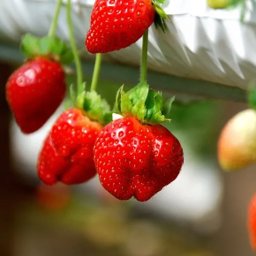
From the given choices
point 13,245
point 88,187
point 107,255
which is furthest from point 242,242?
point 88,187

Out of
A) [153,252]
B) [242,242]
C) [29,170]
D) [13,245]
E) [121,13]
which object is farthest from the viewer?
[29,170]

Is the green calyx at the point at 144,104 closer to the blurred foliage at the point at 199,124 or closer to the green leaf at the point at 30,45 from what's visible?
the green leaf at the point at 30,45

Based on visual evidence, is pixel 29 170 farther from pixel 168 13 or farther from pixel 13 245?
pixel 168 13

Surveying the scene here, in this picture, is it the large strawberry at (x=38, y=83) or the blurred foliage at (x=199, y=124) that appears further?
the blurred foliage at (x=199, y=124)

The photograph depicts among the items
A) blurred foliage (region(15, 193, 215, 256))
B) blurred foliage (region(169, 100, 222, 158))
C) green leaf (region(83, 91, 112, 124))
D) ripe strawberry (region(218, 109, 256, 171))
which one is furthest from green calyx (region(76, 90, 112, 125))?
blurred foliage (region(15, 193, 215, 256))

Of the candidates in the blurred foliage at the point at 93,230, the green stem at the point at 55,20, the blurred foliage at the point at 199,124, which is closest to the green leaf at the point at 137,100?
the green stem at the point at 55,20

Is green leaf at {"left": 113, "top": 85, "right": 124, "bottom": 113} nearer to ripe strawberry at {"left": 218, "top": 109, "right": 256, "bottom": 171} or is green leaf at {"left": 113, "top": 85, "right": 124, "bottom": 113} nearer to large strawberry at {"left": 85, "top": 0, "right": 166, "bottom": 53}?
large strawberry at {"left": 85, "top": 0, "right": 166, "bottom": 53}
